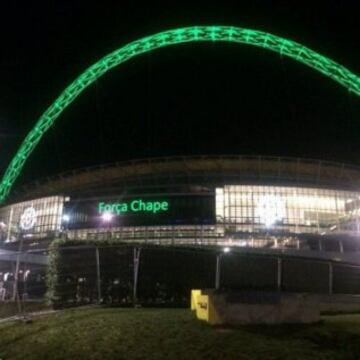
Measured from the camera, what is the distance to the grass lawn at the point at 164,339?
36.1 feet

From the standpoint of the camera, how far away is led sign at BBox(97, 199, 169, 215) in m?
61.3

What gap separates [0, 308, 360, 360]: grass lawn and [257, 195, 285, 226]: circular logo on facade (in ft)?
157

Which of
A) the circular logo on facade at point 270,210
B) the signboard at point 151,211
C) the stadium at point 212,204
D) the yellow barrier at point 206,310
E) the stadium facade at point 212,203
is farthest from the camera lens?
the circular logo on facade at point 270,210

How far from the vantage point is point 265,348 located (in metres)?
11.2

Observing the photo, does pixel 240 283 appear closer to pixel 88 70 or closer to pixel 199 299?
pixel 199 299

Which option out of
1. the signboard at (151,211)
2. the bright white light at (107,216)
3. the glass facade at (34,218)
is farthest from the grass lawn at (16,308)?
the glass facade at (34,218)

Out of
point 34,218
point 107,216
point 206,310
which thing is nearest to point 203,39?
point 107,216

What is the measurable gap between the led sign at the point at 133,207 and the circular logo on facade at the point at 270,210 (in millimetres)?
11996

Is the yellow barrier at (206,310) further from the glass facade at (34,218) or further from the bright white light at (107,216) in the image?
the glass facade at (34,218)

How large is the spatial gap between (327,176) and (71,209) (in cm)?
3470

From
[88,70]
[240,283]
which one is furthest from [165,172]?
[240,283]

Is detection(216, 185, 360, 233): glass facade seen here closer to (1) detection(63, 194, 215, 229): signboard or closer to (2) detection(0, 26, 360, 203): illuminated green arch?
(1) detection(63, 194, 215, 229): signboard

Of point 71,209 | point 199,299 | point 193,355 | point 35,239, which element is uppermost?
point 71,209

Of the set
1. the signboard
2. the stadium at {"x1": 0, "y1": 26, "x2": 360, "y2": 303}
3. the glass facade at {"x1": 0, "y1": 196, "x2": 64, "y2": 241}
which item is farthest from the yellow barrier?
the glass facade at {"x1": 0, "y1": 196, "x2": 64, "y2": 241}
